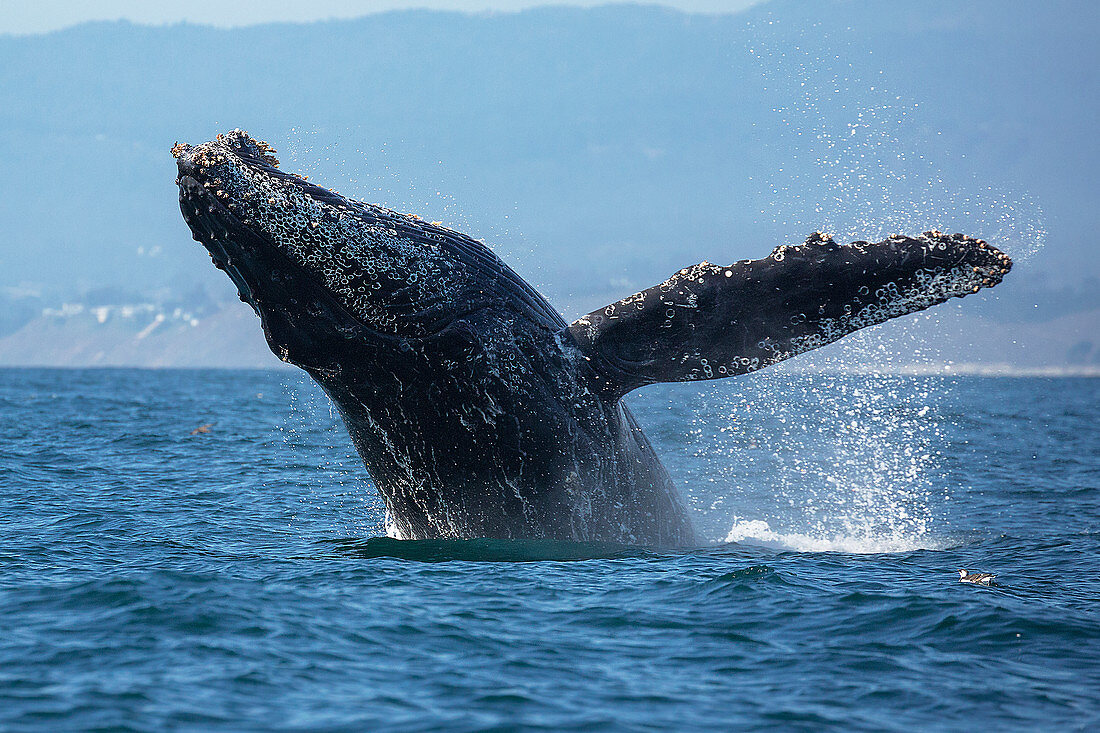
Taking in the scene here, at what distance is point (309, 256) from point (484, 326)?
1.50 meters

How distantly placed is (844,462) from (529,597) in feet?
53.4

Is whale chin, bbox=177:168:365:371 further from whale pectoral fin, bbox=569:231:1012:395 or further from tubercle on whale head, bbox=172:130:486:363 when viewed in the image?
whale pectoral fin, bbox=569:231:1012:395

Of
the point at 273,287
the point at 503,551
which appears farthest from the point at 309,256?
the point at 503,551

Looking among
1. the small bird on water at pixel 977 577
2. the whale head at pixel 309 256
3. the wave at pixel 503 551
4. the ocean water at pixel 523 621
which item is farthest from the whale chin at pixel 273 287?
the small bird on water at pixel 977 577

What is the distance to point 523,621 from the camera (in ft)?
24.9

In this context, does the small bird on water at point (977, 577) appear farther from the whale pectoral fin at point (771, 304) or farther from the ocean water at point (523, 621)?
the whale pectoral fin at point (771, 304)

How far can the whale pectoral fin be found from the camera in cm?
820

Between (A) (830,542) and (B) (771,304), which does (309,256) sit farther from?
(A) (830,542)

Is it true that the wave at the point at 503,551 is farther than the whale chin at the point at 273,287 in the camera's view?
Yes

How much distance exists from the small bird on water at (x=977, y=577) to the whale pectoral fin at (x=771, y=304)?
2.37m

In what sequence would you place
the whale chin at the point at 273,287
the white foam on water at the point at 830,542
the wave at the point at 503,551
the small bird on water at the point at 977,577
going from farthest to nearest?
the white foam on water at the point at 830,542 → the wave at the point at 503,551 → the small bird on water at the point at 977,577 → the whale chin at the point at 273,287

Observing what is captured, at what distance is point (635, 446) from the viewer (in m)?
9.91

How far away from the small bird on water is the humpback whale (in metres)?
2.41

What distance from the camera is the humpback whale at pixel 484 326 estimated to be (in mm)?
8023
